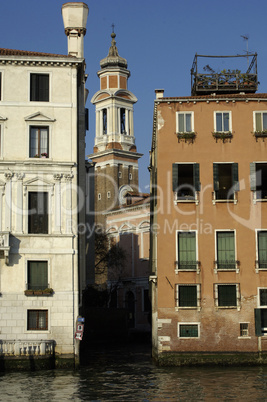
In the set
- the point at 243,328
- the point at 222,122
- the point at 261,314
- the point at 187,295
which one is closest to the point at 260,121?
the point at 222,122

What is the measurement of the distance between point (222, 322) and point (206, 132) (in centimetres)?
915

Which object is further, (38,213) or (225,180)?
(225,180)

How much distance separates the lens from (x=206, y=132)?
32.7 m

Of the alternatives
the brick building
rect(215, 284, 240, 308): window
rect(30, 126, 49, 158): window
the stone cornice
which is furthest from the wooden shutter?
rect(215, 284, 240, 308): window

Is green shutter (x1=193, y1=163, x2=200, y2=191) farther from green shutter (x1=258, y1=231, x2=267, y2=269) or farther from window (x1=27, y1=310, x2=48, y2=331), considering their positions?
window (x1=27, y1=310, x2=48, y2=331)

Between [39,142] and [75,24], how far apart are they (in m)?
8.63

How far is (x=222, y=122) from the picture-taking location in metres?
32.7

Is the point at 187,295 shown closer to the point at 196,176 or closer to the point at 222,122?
the point at 196,176

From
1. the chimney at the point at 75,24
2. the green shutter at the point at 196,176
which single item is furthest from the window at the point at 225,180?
the chimney at the point at 75,24

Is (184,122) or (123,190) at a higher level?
(123,190)

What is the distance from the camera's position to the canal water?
23.3 meters

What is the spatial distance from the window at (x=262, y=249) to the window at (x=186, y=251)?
2996mm

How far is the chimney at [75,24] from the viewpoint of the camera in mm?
36688

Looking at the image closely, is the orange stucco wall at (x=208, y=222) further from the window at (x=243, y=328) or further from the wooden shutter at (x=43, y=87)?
the wooden shutter at (x=43, y=87)
